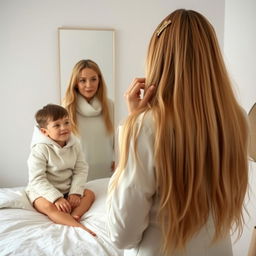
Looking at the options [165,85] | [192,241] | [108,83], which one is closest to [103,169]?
[108,83]

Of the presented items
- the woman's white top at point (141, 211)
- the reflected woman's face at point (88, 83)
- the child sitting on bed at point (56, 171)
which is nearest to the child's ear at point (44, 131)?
the child sitting on bed at point (56, 171)

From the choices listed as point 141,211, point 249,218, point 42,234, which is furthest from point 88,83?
point 141,211

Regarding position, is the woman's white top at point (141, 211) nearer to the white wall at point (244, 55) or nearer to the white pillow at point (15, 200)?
the white wall at point (244, 55)

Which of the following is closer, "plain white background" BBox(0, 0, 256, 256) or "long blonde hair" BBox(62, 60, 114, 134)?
"plain white background" BBox(0, 0, 256, 256)

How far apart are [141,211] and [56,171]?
115 centimetres

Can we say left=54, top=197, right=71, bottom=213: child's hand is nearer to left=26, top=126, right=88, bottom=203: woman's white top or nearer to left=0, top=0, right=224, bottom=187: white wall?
left=26, top=126, right=88, bottom=203: woman's white top

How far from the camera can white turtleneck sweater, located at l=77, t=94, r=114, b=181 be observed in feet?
8.25

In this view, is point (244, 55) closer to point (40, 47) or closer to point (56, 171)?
point (56, 171)

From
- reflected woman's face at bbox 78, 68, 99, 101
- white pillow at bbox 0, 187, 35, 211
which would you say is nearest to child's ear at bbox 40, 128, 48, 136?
white pillow at bbox 0, 187, 35, 211

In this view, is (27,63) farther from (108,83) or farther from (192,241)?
(192,241)

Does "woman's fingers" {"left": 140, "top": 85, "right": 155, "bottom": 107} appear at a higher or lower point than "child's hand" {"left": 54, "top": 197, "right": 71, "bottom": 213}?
higher

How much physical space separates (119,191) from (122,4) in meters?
1.99

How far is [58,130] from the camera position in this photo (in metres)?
1.85

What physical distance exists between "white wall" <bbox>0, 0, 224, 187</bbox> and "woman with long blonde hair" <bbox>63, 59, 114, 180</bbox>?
15 centimetres
